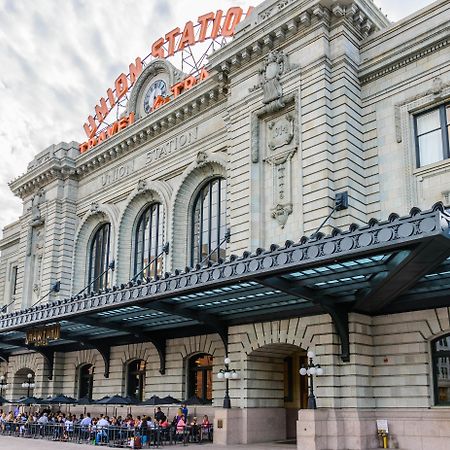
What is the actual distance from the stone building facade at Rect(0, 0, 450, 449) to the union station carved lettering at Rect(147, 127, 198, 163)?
0.12m

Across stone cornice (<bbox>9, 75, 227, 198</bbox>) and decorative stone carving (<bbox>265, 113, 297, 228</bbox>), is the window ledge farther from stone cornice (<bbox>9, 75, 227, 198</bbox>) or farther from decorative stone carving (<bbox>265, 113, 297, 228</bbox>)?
stone cornice (<bbox>9, 75, 227, 198</bbox>)

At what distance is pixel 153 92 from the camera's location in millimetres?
42594


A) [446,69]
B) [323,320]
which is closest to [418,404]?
[323,320]

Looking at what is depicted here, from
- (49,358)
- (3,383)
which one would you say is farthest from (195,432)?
(3,383)

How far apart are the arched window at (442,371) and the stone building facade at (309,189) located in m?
0.08

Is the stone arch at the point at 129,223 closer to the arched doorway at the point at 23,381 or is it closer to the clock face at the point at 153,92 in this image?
the clock face at the point at 153,92

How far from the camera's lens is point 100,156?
139 ft

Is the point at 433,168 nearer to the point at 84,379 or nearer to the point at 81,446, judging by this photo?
the point at 81,446

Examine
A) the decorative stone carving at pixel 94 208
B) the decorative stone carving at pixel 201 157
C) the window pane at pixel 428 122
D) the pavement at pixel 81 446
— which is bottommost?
the pavement at pixel 81 446

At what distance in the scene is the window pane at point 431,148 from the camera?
24.7 metres

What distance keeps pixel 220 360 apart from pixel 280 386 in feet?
11.0

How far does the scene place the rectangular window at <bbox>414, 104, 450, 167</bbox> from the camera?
24.5 m

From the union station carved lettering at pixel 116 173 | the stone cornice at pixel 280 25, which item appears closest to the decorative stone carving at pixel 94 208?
the union station carved lettering at pixel 116 173

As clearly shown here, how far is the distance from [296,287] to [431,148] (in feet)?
29.2
